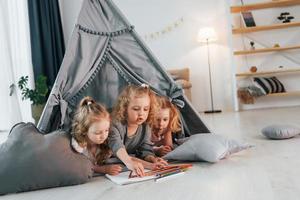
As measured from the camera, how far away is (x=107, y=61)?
2.53m

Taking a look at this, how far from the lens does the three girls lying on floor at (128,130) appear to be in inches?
77.4

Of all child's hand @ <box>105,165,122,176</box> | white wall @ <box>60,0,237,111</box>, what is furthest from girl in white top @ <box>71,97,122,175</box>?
white wall @ <box>60,0,237,111</box>

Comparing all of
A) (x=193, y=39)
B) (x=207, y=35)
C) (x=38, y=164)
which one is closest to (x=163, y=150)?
(x=38, y=164)

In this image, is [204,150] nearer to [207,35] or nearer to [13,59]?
[13,59]

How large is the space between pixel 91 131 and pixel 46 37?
3.85m

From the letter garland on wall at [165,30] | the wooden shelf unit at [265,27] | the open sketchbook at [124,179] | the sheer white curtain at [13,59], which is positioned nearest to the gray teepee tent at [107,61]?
the open sketchbook at [124,179]

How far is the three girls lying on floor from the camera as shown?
1.97 m

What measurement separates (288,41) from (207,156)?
379cm

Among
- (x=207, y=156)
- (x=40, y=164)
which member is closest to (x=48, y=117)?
(x=40, y=164)

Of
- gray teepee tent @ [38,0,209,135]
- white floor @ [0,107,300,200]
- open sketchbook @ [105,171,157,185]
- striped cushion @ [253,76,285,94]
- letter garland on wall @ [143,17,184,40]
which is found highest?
letter garland on wall @ [143,17,184,40]

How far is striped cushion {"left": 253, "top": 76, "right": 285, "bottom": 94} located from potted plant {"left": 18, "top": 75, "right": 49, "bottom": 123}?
288 centimetres

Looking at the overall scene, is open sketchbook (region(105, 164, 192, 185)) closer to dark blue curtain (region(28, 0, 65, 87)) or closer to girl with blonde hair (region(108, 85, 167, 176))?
girl with blonde hair (region(108, 85, 167, 176))

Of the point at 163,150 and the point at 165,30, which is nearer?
the point at 163,150

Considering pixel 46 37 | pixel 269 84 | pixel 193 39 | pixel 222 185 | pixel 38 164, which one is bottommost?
pixel 222 185
